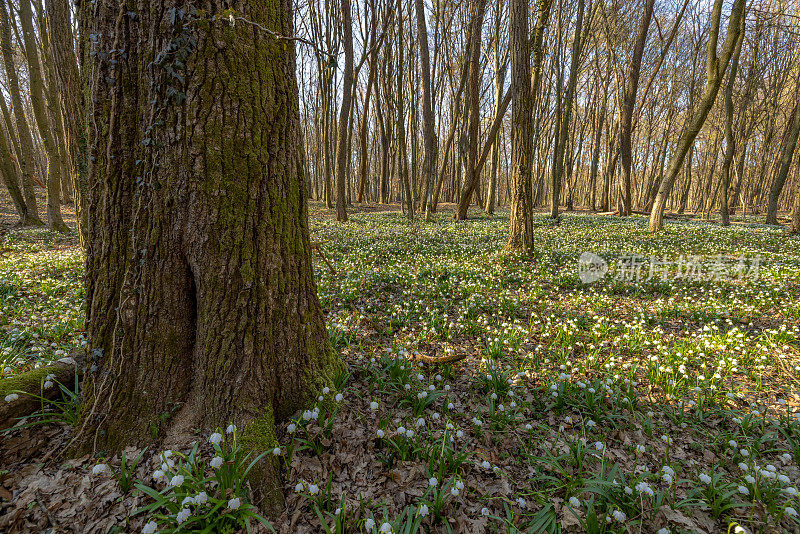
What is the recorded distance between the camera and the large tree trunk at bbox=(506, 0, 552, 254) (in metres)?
7.60

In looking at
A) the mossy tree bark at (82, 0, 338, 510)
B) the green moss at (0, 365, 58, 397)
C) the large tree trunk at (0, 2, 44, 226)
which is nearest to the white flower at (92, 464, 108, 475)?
the mossy tree bark at (82, 0, 338, 510)

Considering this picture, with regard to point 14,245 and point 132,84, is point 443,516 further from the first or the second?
point 14,245

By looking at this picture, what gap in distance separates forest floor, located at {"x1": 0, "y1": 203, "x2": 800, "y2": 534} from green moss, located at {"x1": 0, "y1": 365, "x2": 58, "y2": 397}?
0.95 feet

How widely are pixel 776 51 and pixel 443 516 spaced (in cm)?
2898

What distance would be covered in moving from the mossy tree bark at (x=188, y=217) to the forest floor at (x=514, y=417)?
0.37m

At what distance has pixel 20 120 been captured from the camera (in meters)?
10.8

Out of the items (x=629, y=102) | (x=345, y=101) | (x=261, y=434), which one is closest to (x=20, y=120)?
(x=345, y=101)

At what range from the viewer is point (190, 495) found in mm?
1901

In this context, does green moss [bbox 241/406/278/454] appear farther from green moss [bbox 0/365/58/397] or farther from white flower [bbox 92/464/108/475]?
green moss [bbox 0/365/58/397]

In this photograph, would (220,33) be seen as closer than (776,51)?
Yes

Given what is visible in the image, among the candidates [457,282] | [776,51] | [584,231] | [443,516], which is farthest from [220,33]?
[776,51]

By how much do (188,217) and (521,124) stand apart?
7.76 m

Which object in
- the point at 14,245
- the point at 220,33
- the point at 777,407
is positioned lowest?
the point at 777,407

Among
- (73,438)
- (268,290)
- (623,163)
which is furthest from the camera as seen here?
(623,163)
